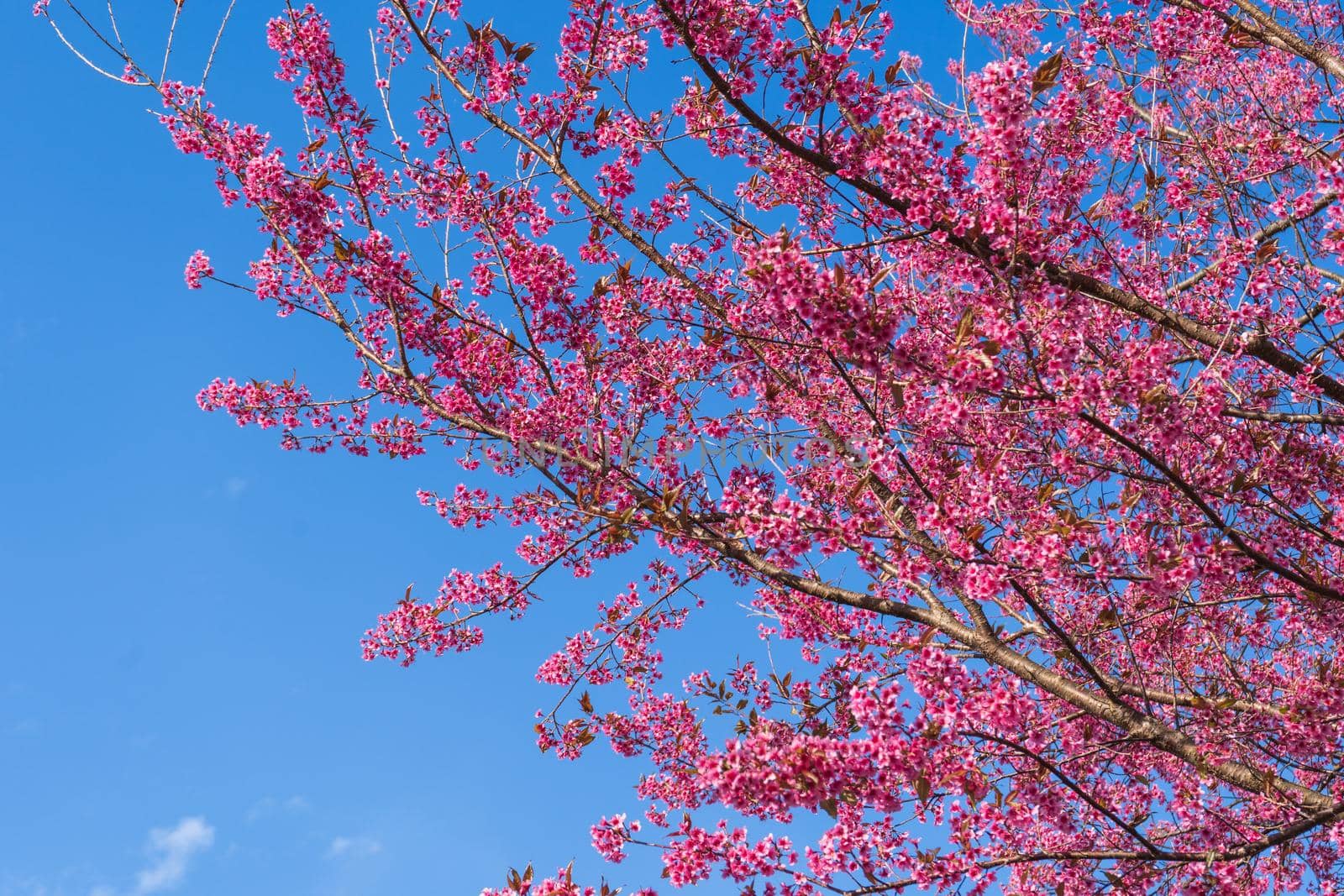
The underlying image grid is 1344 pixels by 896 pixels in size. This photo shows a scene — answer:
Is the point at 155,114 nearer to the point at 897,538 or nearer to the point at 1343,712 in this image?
the point at 897,538

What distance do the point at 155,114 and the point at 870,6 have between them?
449 centimetres

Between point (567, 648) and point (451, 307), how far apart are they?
2873 millimetres

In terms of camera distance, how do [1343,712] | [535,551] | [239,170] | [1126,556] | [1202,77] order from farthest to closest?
[1202,77]
[535,551]
[239,170]
[1343,712]
[1126,556]

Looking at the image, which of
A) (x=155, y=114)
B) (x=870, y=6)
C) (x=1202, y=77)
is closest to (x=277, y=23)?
(x=155, y=114)

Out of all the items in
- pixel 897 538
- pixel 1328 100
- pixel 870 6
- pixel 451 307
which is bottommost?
pixel 897 538

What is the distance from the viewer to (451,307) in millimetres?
6324

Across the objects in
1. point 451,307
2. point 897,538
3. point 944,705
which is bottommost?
point 944,705

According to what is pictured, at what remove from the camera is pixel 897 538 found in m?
4.25

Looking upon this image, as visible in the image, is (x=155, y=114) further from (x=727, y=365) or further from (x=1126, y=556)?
(x=1126, y=556)

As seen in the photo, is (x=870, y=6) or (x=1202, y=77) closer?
(x=870, y=6)

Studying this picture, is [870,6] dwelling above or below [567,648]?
above

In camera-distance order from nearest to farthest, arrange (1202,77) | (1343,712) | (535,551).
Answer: (1343,712)
(535,551)
(1202,77)

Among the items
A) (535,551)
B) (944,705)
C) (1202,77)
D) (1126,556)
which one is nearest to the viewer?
(944,705)

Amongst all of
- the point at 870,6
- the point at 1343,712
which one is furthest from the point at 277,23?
the point at 1343,712
